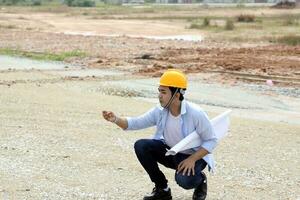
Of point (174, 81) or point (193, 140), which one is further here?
point (193, 140)

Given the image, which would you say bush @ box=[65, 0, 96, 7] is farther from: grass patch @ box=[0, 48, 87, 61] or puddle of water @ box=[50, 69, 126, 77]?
puddle of water @ box=[50, 69, 126, 77]

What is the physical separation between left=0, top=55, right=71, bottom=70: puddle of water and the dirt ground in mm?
1168

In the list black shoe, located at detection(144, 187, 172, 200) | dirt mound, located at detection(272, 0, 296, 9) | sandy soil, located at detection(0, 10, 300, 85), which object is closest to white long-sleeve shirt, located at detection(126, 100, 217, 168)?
black shoe, located at detection(144, 187, 172, 200)

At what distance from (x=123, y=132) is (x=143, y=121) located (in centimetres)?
465

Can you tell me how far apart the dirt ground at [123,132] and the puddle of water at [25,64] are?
117 cm

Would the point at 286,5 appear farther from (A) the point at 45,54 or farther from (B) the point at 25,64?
(B) the point at 25,64

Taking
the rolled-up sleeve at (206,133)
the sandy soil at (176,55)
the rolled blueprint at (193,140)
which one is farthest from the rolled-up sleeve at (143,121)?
the sandy soil at (176,55)

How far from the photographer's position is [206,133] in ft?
20.1

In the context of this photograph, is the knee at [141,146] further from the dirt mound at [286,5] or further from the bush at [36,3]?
the bush at [36,3]

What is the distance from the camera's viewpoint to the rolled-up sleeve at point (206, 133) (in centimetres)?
609

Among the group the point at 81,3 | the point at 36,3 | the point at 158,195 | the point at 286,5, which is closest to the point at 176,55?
the point at 158,195

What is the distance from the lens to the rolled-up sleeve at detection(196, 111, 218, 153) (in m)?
6.09

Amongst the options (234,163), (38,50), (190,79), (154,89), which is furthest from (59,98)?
(38,50)

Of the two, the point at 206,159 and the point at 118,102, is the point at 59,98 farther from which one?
the point at 206,159
